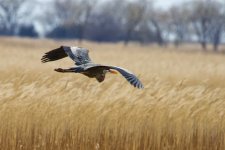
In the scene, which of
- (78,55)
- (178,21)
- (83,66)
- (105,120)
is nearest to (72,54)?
(78,55)

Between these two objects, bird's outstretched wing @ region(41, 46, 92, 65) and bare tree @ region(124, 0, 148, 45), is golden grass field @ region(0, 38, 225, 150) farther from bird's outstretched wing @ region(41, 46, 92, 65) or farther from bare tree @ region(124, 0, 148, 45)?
bare tree @ region(124, 0, 148, 45)

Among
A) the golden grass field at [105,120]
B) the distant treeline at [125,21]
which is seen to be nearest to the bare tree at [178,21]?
the distant treeline at [125,21]

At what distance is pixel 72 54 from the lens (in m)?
4.18

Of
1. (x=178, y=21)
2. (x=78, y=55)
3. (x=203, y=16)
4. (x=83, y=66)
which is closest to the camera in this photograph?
(x=83, y=66)

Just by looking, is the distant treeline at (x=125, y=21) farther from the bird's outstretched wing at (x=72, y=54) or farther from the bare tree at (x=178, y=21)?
the bird's outstretched wing at (x=72, y=54)

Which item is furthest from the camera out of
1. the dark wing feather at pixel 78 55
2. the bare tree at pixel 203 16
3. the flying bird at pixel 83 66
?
the bare tree at pixel 203 16

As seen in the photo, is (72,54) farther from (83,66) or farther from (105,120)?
(105,120)

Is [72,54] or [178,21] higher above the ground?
[72,54]

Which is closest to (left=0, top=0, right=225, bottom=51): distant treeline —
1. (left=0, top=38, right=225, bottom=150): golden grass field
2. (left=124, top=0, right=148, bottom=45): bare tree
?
(left=124, top=0, right=148, bottom=45): bare tree

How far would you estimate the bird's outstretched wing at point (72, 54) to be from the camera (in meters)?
4.12

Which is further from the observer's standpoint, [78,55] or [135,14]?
[135,14]

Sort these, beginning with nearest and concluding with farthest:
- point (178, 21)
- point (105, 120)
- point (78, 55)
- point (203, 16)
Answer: point (78, 55) → point (105, 120) → point (203, 16) → point (178, 21)

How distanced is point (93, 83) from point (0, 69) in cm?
179

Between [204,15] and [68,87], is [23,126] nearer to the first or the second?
[68,87]
